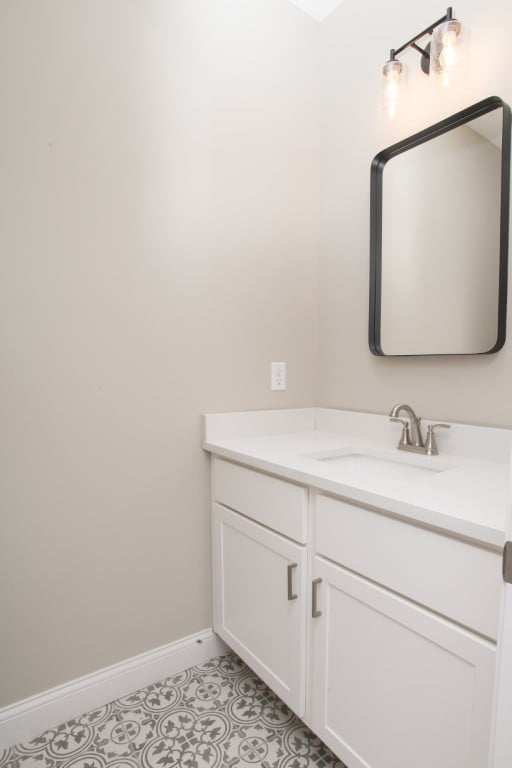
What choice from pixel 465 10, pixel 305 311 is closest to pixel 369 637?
pixel 305 311

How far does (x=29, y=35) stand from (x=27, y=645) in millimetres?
1764

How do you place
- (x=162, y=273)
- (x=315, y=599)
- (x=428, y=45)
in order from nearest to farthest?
1. (x=315, y=599)
2. (x=428, y=45)
3. (x=162, y=273)

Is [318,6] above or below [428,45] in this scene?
above

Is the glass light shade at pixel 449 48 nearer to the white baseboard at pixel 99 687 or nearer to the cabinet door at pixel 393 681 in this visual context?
the cabinet door at pixel 393 681

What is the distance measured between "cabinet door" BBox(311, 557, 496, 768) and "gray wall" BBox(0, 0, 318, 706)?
2.12 ft

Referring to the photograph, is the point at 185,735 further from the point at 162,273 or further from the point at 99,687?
the point at 162,273

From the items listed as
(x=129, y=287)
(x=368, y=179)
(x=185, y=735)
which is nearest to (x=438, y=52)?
(x=368, y=179)

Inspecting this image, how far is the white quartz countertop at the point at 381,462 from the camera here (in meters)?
0.80

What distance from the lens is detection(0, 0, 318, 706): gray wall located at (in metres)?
1.22

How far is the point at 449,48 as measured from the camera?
1229 millimetres

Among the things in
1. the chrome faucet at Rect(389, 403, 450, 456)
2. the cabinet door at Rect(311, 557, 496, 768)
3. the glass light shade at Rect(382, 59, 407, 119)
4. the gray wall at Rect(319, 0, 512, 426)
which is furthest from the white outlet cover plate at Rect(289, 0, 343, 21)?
the cabinet door at Rect(311, 557, 496, 768)

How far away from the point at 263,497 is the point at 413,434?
1.74 ft

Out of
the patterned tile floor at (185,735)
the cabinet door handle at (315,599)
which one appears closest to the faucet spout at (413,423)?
the cabinet door handle at (315,599)

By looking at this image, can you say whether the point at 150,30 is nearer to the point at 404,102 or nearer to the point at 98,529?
the point at 404,102
